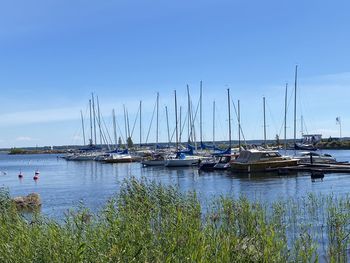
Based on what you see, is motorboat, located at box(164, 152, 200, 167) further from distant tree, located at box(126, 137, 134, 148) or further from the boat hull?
distant tree, located at box(126, 137, 134, 148)

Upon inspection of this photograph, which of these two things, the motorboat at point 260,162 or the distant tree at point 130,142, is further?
the distant tree at point 130,142

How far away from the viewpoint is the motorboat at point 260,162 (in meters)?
57.9

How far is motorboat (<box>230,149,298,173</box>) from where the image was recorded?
2280 inches

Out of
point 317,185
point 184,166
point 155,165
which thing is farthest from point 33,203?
point 155,165

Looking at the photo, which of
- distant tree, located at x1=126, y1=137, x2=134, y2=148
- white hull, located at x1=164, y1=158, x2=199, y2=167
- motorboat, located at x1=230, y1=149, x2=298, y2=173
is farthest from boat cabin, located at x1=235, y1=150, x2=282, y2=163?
distant tree, located at x1=126, y1=137, x2=134, y2=148

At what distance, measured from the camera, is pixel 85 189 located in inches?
1933

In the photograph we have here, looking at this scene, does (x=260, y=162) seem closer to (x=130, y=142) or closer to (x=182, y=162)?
(x=182, y=162)

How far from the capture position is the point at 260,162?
5822 cm

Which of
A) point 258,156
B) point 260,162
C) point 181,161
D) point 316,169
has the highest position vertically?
point 258,156

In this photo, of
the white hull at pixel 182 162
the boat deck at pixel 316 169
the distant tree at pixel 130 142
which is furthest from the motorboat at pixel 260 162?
the distant tree at pixel 130 142

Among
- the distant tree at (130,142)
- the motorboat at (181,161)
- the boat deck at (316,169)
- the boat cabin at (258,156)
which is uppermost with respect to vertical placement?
the distant tree at (130,142)

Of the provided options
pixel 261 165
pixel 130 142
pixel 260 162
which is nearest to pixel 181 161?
pixel 260 162

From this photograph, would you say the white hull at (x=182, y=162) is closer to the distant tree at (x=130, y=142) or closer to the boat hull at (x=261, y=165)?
the boat hull at (x=261, y=165)

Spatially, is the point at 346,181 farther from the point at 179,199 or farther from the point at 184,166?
the point at 184,166
